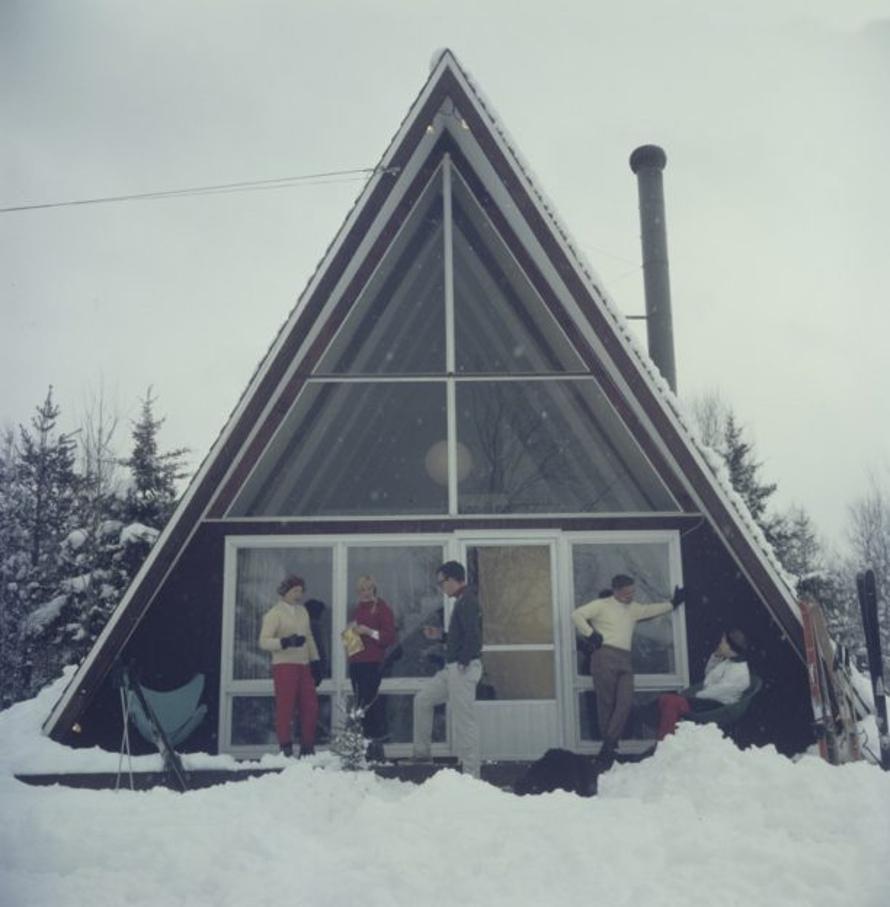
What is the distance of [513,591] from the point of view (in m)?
8.71

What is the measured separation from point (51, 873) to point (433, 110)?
6.65m

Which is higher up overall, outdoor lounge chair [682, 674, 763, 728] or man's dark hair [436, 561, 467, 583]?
man's dark hair [436, 561, 467, 583]

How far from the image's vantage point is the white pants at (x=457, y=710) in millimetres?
7238

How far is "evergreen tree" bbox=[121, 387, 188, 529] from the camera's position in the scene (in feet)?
74.2

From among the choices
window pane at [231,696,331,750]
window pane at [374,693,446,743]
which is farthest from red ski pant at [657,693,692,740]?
window pane at [231,696,331,750]

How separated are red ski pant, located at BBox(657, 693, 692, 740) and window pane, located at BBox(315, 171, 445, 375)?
12.3ft

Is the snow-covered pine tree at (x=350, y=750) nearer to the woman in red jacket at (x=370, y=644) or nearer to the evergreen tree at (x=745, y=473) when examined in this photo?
the woman in red jacket at (x=370, y=644)

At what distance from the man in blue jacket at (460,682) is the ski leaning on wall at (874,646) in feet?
9.80

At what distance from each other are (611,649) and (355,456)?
3086mm

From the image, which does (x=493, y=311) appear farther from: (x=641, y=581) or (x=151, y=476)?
(x=151, y=476)

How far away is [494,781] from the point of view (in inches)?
297

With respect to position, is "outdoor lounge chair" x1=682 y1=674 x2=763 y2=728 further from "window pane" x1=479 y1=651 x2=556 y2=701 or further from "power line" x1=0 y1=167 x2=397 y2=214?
"power line" x1=0 y1=167 x2=397 y2=214

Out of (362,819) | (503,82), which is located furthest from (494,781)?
(503,82)

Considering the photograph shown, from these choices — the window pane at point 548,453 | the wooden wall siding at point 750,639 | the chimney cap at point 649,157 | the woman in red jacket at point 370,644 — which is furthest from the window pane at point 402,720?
the chimney cap at point 649,157
